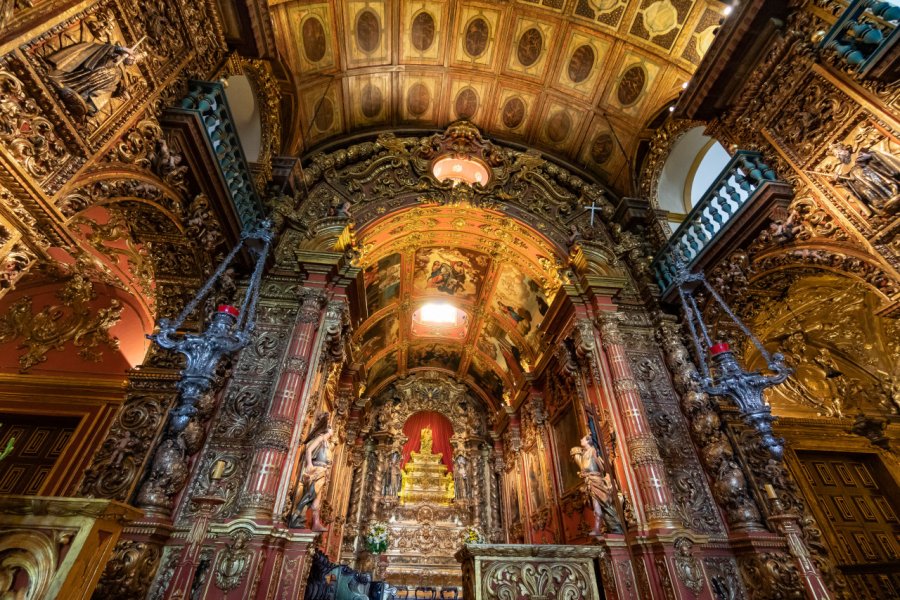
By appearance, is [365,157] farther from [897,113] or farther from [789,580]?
[789,580]

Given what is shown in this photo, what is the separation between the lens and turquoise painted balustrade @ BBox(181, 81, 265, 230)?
18.0ft

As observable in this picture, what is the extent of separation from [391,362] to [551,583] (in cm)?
1058

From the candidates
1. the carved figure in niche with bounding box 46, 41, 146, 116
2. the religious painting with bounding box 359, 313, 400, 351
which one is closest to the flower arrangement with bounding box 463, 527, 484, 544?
the religious painting with bounding box 359, 313, 400, 351

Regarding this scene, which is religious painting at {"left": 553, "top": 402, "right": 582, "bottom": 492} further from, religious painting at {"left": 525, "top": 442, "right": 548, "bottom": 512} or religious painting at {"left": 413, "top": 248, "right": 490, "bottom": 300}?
religious painting at {"left": 413, "top": 248, "right": 490, "bottom": 300}

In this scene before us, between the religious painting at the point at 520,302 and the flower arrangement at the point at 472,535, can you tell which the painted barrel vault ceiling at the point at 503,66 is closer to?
the religious painting at the point at 520,302

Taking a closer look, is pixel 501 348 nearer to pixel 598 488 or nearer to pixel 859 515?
pixel 598 488

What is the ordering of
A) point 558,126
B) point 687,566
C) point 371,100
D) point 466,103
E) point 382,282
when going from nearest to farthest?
point 687,566, point 371,100, point 466,103, point 558,126, point 382,282

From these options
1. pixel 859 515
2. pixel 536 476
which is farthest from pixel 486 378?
pixel 859 515

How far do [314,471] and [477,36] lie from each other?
10.3 metres

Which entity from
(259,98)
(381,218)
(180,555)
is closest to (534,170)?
(381,218)

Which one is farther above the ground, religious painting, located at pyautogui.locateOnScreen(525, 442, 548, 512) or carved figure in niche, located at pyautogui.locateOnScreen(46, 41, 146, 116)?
carved figure in niche, located at pyautogui.locateOnScreen(46, 41, 146, 116)

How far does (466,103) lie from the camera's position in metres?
11.1

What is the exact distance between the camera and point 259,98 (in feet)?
27.6

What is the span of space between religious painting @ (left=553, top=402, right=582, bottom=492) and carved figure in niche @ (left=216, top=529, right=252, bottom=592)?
655 centimetres
